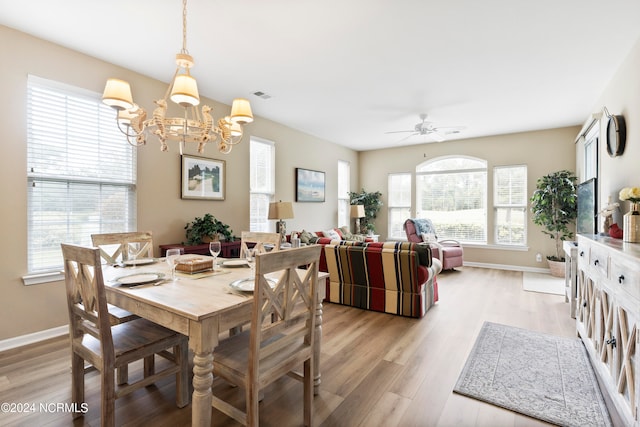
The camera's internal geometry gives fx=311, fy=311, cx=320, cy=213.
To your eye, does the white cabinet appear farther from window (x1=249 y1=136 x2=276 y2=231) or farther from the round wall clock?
window (x1=249 y1=136 x2=276 y2=231)

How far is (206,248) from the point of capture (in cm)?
377

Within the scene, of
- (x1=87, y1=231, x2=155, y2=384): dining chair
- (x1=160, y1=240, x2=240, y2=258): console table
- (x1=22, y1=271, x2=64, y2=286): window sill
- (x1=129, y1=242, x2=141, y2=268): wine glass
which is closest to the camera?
(x1=87, y1=231, x2=155, y2=384): dining chair

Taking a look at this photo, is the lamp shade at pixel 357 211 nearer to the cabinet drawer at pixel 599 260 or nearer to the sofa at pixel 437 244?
the sofa at pixel 437 244

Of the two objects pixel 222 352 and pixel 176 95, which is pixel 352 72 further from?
pixel 222 352

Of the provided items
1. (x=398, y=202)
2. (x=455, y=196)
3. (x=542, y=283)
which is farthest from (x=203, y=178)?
(x=542, y=283)

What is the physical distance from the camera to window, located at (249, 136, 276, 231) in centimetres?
505

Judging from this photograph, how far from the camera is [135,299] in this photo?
5.37 ft

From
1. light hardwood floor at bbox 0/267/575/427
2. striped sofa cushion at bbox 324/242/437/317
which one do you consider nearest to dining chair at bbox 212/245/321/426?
light hardwood floor at bbox 0/267/575/427

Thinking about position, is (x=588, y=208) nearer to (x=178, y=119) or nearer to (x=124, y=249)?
(x=178, y=119)

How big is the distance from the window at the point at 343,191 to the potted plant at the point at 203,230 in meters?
3.80

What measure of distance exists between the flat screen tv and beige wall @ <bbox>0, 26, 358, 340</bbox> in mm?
4307

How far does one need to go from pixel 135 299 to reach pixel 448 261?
5.27 meters

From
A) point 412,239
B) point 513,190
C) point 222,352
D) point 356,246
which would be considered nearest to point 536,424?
point 222,352

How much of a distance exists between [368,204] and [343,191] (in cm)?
69
